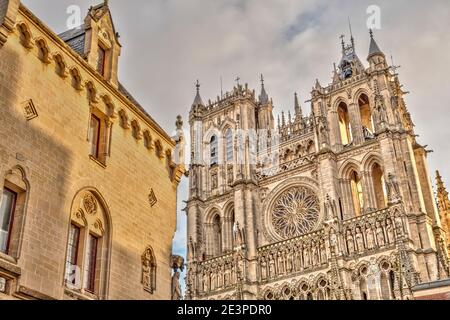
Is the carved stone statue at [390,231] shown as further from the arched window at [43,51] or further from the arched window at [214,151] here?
the arched window at [43,51]

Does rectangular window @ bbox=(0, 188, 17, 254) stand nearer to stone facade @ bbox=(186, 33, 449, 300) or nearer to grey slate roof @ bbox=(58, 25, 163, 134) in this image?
grey slate roof @ bbox=(58, 25, 163, 134)

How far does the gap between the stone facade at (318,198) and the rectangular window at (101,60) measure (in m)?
20.0

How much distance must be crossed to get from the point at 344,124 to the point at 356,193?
5.85 metres

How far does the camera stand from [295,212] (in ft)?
124

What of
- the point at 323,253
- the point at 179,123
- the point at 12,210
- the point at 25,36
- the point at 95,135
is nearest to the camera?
the point at 12,210

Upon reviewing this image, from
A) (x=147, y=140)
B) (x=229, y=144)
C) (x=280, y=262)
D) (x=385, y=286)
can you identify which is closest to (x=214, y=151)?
(x=229, y=144)

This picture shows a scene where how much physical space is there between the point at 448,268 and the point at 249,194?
44.2 ft

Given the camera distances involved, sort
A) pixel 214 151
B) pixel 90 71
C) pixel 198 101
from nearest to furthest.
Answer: pixel 90 71 → pixel 214 151 → pixel 198 101

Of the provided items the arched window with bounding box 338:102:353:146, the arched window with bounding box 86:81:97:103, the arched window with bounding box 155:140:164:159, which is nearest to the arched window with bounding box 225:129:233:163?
the arched window with bounding box 338:102:353:146

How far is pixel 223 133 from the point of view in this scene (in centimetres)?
4403

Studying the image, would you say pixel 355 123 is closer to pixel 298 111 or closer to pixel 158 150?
pixel 298 111

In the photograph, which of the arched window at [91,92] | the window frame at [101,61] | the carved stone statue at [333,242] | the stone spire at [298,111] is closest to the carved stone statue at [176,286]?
the arched window at [91,92]
